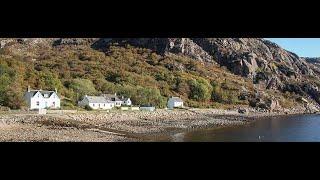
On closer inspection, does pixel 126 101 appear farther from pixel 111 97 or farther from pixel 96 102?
pixel 96 102

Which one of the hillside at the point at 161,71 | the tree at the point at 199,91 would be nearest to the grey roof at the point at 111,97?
the hillside at the point at 161,71

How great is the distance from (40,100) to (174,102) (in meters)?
15.3

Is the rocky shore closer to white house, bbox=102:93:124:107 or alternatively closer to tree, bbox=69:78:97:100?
white house, bbox=102:93:124:107

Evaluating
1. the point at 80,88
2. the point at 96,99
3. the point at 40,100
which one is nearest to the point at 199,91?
the point at 80,88

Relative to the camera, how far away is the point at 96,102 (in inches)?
1357

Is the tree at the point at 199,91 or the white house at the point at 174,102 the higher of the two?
the tree at the point at 199,91

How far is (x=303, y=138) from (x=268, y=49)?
66.6 m

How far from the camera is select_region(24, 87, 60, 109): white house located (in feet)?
98.9

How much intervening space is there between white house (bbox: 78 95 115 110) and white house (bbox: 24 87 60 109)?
2377 millimetres

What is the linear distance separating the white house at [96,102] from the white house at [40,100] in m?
2.38

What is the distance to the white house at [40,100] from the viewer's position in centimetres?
3016

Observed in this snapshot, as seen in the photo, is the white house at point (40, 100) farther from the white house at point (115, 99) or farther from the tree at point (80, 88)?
the white house at point (115, 99)

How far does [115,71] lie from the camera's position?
173ft
